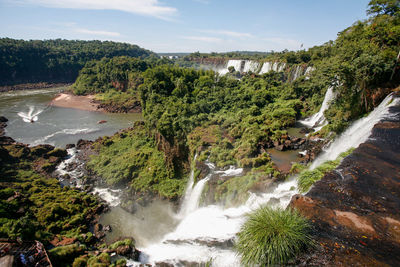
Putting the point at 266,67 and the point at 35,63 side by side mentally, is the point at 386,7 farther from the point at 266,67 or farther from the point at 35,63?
the point at 35,63

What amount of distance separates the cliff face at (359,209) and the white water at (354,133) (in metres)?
3.69

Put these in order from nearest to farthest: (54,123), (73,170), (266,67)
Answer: (73,170)
(54,123)
(266,67)

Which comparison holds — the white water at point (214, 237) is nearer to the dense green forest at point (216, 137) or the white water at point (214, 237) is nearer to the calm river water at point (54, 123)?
the dense green forest at point (216, 137)

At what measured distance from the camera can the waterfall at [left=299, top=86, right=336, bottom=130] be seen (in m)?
26.1

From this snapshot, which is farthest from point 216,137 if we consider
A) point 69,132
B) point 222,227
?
point 69,132

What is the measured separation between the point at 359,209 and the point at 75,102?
8569 cm

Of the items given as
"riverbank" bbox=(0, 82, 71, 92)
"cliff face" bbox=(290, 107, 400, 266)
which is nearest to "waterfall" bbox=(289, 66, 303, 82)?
"cliff face" bbox=(290, 107, 400, 266)

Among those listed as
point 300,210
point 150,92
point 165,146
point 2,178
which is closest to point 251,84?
point 150,92

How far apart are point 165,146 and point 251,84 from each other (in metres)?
25.6

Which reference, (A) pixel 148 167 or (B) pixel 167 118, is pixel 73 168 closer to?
(A) pixel 148 167

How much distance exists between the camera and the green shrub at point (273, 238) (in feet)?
20.2

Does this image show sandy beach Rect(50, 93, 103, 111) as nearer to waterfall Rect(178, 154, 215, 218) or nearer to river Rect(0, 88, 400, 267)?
river Rect(0, 88, 400, 267)

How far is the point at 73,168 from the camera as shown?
33.9 metres

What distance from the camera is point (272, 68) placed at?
56.0m
